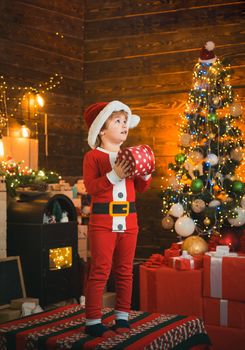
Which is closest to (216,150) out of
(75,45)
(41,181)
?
(41,181)

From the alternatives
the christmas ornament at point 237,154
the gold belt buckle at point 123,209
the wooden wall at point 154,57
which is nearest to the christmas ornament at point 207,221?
the christmas ornament at point 237,154

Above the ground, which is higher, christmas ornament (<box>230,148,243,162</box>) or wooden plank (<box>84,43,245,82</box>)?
wooden plank (<box>84,43,245,82</box>)

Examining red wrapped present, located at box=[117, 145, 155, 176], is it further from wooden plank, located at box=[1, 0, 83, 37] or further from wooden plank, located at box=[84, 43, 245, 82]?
wooden plank, located at box=[1, 0, 83, 37]

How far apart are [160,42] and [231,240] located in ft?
8.28

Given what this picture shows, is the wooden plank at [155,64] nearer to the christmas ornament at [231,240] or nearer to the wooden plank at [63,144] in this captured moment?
the wooden plank at [63,144]

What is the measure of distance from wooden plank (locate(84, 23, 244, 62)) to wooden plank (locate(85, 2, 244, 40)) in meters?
0.04

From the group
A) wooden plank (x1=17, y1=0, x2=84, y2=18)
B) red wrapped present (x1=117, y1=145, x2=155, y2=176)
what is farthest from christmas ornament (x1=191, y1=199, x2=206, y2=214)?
wooden plank (x1=17, y1=0, x2=84, y2=18)

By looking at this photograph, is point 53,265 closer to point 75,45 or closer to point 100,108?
point 100,108

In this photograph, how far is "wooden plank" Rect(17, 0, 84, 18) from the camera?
6146 mm

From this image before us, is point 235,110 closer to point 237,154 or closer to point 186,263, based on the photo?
point 237,154

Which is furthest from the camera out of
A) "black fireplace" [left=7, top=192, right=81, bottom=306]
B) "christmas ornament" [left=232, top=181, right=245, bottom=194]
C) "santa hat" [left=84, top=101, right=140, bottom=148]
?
"christmas ornament" [left=232, top=181, right=245, bottom=194]

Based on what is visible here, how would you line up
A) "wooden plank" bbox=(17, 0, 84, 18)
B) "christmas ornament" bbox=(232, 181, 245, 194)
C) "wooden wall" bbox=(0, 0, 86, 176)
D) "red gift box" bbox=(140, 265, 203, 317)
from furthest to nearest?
1. "wooden plank" bbox=(17, 0, 84, 18)
2. "wooden wall" bbox=(0, 0, 86, 176)
3. "christmas ornament" bbox=(232, 181, 245, 194)
4. "red gift box" bbox=(140, 265, 203, 317)

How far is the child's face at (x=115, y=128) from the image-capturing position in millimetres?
3027

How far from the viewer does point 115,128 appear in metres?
3.03
